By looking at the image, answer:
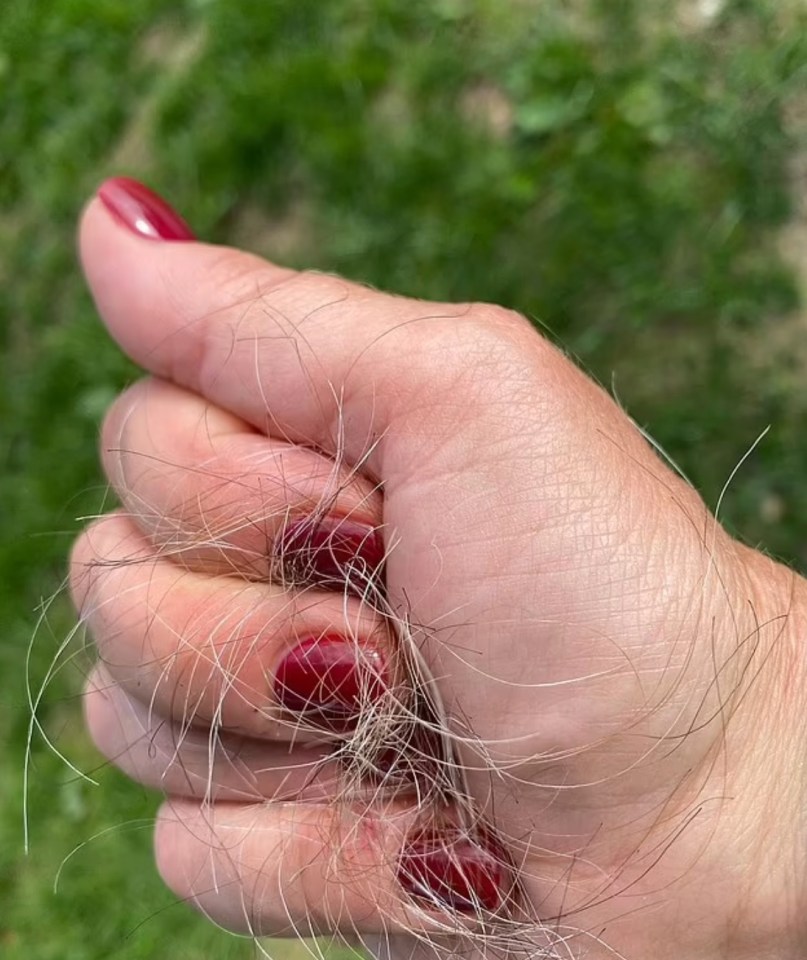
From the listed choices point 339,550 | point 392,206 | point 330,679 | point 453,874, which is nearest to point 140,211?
point 339,550

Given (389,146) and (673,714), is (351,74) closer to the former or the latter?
(389,146)

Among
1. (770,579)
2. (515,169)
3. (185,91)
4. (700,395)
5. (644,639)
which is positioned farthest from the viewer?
(185,91)

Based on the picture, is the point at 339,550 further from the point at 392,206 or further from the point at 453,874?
the point at 392,206

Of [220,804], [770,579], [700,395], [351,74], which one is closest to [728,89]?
[700,395]

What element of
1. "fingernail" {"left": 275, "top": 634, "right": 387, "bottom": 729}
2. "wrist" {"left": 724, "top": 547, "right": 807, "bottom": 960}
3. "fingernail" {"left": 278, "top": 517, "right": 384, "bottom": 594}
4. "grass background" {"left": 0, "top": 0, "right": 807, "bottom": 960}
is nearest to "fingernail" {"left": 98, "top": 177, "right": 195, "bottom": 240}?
"fingernail" {"left": 278, "top": 517, "right": 384, "bottom": 594}

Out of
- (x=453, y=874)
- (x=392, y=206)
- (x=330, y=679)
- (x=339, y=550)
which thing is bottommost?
(x=453, y=874)

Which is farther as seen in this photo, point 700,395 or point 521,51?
point 521,51
